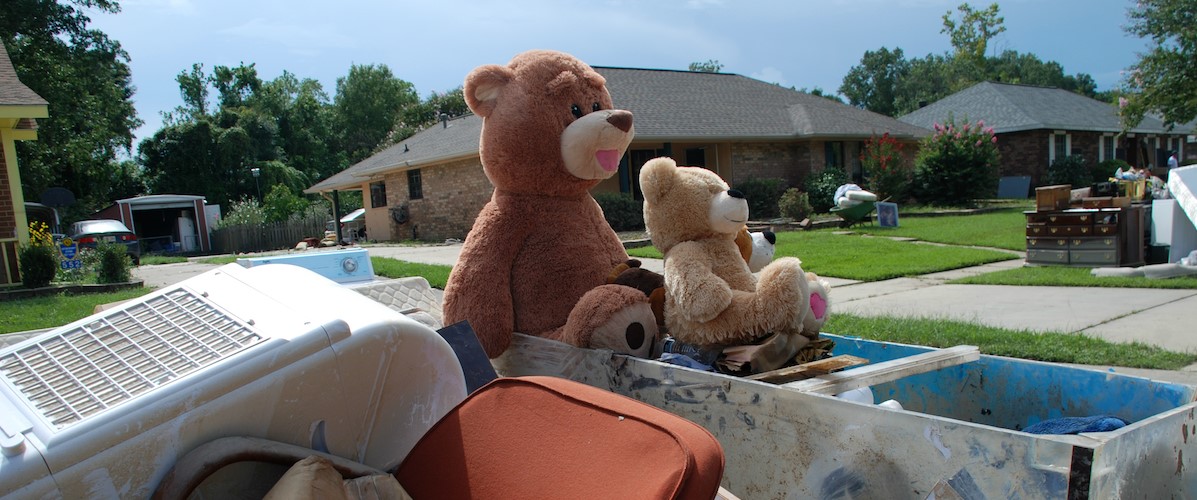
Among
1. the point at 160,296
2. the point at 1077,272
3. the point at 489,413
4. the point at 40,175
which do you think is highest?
the point at 40,175

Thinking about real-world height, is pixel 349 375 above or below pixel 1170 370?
above

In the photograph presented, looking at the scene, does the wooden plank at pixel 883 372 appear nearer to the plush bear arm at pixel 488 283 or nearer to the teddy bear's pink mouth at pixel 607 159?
the plush bear arm at pixel 488 283

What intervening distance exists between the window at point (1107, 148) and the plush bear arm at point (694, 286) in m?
35.4

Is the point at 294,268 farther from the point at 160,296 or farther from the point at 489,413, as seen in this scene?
the point at 489,413

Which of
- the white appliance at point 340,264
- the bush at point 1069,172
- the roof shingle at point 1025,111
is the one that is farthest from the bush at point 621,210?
the bush at point 1069,172

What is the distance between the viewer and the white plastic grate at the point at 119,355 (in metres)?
1.55

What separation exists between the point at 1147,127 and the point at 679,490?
134ft

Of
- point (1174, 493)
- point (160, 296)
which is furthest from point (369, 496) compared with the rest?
point (1174, 493)

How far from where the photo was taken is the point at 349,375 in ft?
5.61

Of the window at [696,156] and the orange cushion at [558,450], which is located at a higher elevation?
the window at [696,156]

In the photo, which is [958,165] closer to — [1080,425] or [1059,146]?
[1059,146]

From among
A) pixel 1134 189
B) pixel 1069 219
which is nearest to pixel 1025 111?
pixel 1134 189

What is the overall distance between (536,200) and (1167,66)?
79.8 ft

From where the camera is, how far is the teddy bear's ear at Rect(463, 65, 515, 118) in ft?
12.2
